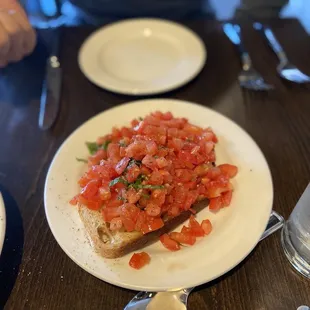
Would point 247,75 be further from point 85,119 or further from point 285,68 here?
point 85,119

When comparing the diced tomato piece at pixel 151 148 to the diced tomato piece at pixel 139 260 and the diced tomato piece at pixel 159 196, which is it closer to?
the diced tomato piece at pixel 159 196

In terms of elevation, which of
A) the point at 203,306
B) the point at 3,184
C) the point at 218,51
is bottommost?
the point at 3,184

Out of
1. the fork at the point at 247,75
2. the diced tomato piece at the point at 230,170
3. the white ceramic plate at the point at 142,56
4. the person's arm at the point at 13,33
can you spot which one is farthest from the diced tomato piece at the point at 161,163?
the person's arm at the point at 13,33

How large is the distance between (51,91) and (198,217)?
0.84 m

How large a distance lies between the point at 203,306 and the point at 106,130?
2.22ft

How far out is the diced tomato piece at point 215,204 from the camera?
1.09 m

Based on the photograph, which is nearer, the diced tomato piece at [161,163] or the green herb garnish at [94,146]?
the diced tomato piece at [161,163]

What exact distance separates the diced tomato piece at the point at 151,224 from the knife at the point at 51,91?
63 centimetres

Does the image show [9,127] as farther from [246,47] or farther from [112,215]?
[246,47]

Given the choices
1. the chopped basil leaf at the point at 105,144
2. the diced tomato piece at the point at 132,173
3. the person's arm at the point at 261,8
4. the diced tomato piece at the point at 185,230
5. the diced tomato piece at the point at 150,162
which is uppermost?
the person's arm at the point at 261,8

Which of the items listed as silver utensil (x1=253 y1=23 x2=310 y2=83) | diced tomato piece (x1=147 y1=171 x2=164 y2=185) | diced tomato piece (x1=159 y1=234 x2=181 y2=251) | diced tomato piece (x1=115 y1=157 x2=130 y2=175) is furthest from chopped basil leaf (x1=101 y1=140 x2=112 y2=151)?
silver utensil (x1=253 y1=23 x2=310 y2=83)

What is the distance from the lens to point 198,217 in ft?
3.60

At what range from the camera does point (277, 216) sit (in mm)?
1085

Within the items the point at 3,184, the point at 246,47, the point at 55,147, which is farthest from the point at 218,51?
the point at 3,184
